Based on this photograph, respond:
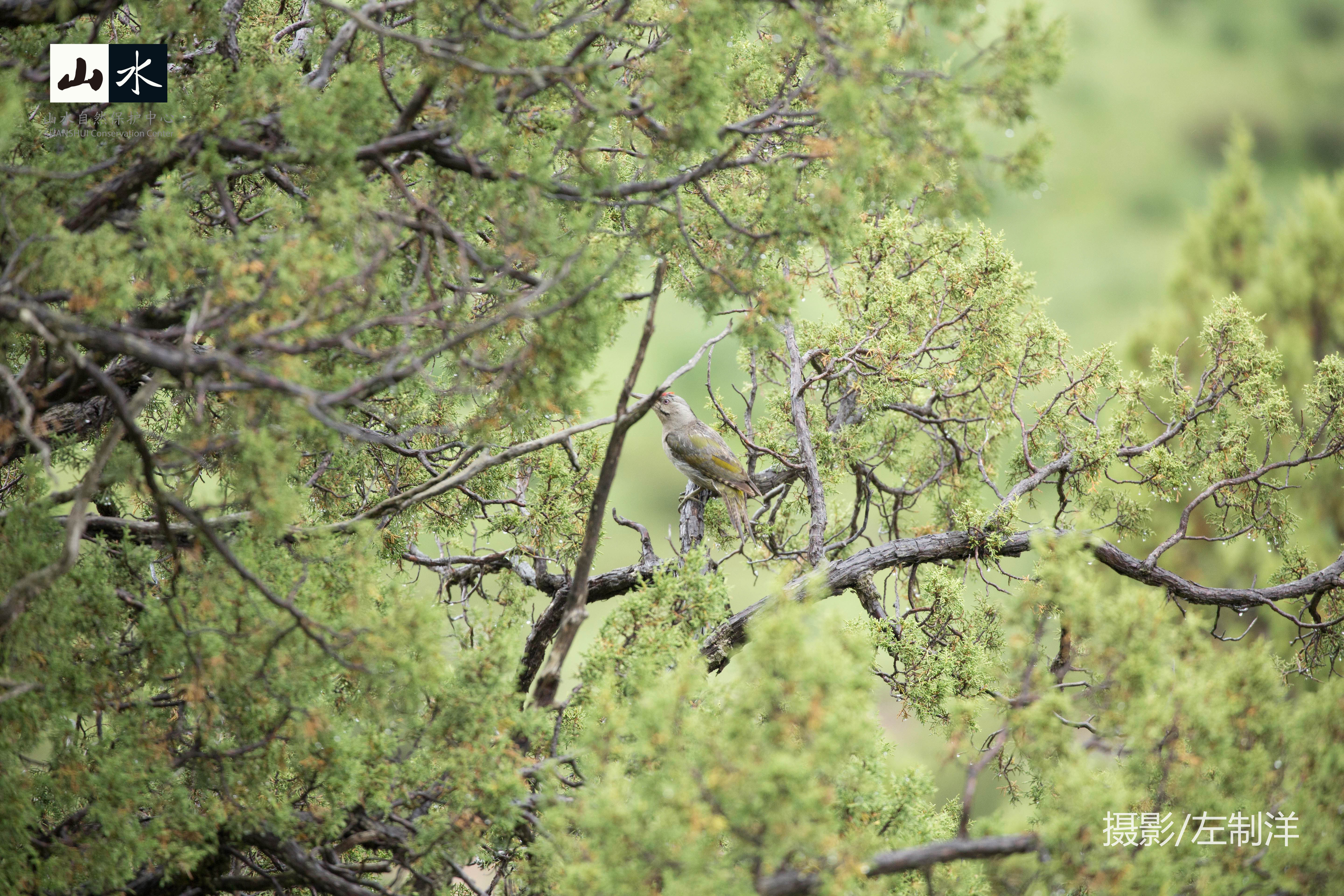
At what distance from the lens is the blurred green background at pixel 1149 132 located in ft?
50.5

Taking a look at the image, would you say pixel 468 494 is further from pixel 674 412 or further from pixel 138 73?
pixel 138 73

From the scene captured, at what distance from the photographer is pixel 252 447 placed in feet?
7.51

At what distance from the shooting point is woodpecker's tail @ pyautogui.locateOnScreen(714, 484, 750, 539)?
455 cm

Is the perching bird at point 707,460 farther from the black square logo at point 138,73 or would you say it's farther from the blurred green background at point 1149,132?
the blurred green background at point 1149,132

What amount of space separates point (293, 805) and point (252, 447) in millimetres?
1298

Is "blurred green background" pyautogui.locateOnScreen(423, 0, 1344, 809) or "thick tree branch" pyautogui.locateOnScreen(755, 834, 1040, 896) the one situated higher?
"blurred green background" pyautogui.locateOnScreen(423, 0, 1344, 809)

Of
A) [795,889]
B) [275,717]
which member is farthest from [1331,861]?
[275,717]

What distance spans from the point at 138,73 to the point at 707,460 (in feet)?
8.46

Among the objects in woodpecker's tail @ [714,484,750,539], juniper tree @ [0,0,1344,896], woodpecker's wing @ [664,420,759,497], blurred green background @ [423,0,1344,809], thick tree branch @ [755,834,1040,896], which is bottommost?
thick tree branch @ [755,834,1040,896]

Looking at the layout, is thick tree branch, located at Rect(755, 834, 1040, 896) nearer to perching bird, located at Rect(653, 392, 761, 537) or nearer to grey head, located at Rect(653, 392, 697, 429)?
perching bird, located at Rect(653, 392, 761, 537)

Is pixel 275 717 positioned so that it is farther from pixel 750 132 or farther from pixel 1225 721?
pixel 1225 721

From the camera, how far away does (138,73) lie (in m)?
2.93

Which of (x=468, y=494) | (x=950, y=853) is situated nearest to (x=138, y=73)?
(x=468, y=494)

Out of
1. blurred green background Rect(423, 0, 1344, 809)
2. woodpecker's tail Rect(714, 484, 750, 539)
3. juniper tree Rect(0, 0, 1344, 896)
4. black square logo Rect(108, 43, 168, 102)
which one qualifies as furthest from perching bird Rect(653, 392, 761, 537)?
blurred green background Rect(423, 0, 1344, 809)
